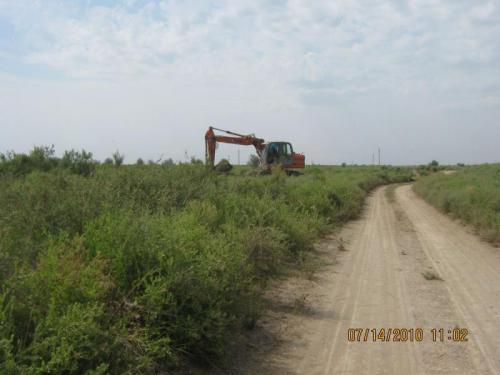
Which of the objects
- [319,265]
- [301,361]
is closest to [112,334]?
[301,361]

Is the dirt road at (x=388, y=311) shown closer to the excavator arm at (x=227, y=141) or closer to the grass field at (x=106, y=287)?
the grass field at (x=106, y=287)

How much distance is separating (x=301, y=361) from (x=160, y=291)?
2048 millimetres

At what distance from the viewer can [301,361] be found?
19.5 feet

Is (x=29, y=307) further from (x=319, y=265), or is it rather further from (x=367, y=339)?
(x=319, y=265)

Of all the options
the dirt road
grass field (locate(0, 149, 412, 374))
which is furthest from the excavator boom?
grass field (locate(0, 149, 412, 374))

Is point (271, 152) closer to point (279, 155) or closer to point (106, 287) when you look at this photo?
point (279, 155)

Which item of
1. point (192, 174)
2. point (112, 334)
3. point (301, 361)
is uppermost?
point (192, 174)

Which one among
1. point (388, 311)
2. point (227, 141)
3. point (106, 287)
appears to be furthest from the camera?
point (227, 141)

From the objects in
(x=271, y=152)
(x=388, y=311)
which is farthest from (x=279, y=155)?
(x=388, y=311)

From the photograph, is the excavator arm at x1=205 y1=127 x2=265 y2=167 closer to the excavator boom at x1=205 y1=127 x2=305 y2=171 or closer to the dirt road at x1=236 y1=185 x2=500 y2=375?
the excavator boom at x1=205 y1=127 x2=305 y2=171

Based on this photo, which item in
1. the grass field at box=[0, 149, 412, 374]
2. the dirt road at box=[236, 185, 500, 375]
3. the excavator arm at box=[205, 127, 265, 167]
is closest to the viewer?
the grass field at box=[0, 149, 412, 374]

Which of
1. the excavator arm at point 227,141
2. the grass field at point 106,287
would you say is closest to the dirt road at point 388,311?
the grass field at point 106,287

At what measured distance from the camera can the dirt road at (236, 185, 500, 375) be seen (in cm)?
586

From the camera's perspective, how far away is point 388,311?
775 centimetres
